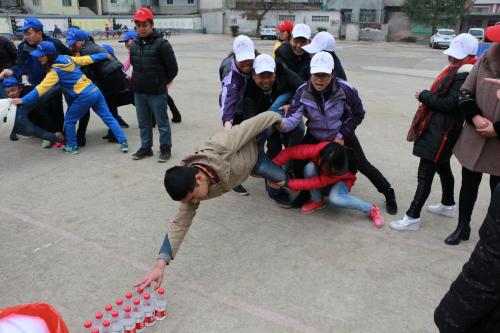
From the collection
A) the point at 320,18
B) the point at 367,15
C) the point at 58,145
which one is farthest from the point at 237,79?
the point at 367,15

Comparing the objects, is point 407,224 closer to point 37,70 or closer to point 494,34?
point 494,34

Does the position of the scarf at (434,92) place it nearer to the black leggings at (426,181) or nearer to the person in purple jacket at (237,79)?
the black leggings at (426,181)

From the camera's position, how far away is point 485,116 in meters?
2.84

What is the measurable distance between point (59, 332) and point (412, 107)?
27.6 feet

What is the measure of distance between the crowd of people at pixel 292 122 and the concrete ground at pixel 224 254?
12.1 inches

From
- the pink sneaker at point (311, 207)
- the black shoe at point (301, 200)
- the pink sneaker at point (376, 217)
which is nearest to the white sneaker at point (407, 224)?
the pink sneaker at point (376, 217)

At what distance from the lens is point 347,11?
45.7 meters

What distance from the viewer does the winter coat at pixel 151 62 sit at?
494 cm

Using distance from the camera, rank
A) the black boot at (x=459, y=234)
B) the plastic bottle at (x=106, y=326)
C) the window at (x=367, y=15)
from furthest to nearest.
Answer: the window at (x=367, y=15) < the black boot at (x=459, y=234) < the plastic bottle at (x=106, y=326)

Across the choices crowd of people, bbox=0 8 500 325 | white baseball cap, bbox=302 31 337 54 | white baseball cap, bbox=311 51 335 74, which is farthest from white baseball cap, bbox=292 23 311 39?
white baseball cap, bbox=311 51 335 74

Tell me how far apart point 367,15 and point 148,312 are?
48.1 m

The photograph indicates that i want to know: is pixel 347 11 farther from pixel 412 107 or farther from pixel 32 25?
pixel 32 25

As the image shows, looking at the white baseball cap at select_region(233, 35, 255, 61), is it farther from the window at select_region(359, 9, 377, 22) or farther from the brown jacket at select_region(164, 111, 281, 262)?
the window at select_region(359, 9, 377, 22)

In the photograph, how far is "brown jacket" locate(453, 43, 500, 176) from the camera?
275 centimetres
